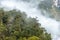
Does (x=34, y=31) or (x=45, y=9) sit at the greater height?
(x=45, y=9)

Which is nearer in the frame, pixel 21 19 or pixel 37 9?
pixel 21 19

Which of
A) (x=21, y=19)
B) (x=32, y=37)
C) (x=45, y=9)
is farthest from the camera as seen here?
(x=45, y=9)

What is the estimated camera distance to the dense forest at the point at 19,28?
7.73 m

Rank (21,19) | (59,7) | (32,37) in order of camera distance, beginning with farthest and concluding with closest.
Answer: (59,7)
(21,19)
(32,37)

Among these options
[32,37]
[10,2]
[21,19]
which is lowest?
[32,37]

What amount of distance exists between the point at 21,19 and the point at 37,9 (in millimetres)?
4708

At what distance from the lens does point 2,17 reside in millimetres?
8523

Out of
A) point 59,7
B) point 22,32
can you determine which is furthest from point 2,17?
point 59,7

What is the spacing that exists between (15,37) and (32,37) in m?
0.53

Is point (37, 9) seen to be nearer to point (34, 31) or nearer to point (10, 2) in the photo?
point (10, 2)

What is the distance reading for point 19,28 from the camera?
803 centimetres

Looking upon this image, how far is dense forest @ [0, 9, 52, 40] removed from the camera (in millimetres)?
7727

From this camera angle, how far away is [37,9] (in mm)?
13125

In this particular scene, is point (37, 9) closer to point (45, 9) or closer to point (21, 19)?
point (45, 9)
